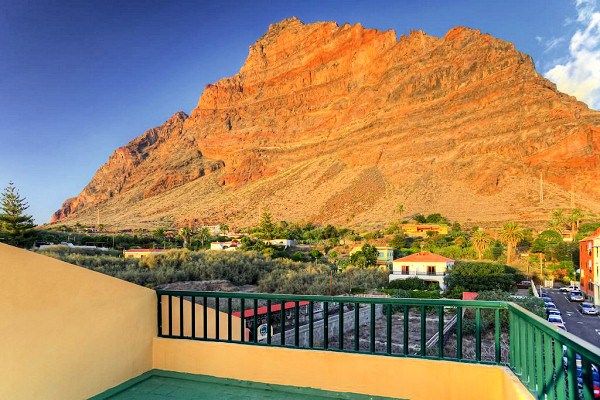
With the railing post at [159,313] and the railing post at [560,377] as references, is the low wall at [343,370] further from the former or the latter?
the railing post at [560,377]

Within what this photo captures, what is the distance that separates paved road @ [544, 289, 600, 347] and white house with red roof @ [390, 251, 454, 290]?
624 cm

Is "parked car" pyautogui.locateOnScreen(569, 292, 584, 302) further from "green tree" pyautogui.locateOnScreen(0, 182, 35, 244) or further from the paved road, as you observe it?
"green tree" pyautogui.locateOnScreen(0, 182, 35, 244)

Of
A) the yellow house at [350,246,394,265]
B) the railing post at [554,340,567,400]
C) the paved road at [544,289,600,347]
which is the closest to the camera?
the railing post at [554,340,567,400]

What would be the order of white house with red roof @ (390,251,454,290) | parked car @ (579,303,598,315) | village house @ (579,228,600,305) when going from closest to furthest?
parked car @ (579,303,598,315)
village house @ (579,228,600,305)
white house with red roof @ (390,251,454,290)

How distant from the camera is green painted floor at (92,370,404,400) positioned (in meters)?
2.68

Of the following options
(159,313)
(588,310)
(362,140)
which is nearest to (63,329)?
(159,313)

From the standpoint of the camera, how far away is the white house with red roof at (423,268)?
23917 mm

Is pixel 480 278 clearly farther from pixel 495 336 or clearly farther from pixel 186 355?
pixel 186 355

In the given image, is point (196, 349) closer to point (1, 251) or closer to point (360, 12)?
point (1, 251)

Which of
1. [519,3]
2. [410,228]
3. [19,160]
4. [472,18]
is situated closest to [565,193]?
[410,228]

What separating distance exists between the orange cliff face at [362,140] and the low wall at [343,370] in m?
48.1

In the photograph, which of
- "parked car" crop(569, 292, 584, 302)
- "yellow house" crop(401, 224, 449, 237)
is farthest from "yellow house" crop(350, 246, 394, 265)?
Result: "parked car" crop(569, 292, 584, 302)

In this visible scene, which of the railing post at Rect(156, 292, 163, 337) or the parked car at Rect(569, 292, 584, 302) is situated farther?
the parked car at Rect(569, 292, 584, 302)

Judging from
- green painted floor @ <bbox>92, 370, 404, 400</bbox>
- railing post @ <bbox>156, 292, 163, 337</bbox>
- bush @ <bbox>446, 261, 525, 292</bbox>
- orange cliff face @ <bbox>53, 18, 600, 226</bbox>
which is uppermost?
orange cliff face @ <bbox>53, 18, 600, 226</bbox>
